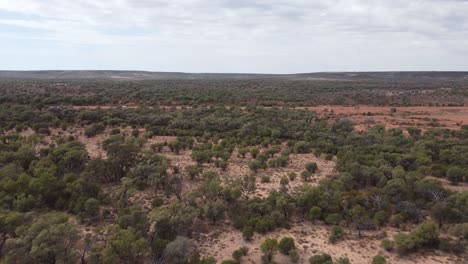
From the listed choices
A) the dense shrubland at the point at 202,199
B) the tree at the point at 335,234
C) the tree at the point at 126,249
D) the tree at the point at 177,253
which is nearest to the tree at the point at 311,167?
the dense shrubland at the point at 202,199

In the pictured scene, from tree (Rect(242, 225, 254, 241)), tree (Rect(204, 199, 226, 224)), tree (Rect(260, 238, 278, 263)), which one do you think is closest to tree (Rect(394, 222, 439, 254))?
tree (Rect(260, 238, 278, 263))

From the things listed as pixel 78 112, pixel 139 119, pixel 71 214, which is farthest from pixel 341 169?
pixel 78 112

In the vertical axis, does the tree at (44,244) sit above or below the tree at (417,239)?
above

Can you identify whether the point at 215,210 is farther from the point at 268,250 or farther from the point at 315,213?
the point at 315,213

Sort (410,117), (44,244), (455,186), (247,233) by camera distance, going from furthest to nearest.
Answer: (410,117), (455,186), (247,233), (44,244)

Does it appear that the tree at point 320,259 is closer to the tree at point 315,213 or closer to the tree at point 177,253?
the tree at point 315,213

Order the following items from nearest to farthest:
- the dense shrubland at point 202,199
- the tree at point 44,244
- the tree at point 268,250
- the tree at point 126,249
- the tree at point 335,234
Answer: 1. the tree at point 44,244
2. the tree at point 126,249
3. the dense shrubland at point 202,199
4. the tree at point 268,250
5. the tree at point 335,234

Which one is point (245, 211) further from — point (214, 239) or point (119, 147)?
point (119, 147)

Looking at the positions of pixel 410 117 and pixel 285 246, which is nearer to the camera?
pixel 285 246

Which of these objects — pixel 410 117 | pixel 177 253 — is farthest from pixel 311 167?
pixel 410 117

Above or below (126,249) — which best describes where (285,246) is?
below

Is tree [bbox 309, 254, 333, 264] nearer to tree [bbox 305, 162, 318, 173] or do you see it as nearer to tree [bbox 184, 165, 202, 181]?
tree [bbox 184, 165, 202, 181]
